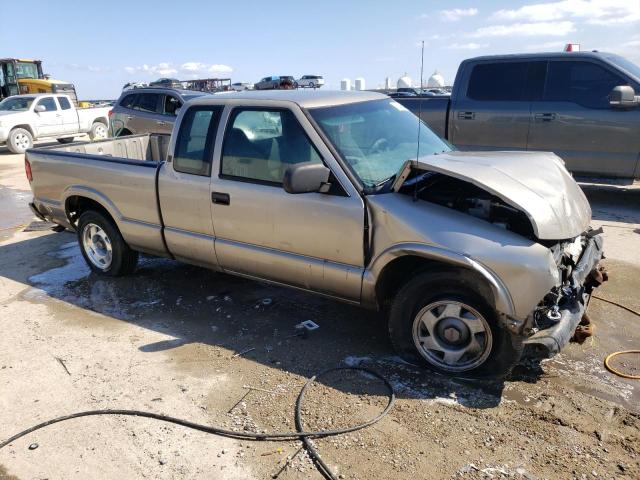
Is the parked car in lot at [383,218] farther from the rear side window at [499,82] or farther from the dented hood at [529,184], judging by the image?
the rear side window at [499,82]

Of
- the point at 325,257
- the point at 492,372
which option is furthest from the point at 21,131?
the point at 492,372

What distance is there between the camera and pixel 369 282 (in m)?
3.59

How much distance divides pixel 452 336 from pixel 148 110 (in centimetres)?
1023

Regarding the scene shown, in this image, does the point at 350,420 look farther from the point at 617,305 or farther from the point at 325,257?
the point at 617,305

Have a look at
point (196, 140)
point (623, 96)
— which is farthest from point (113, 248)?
point (623, 96)

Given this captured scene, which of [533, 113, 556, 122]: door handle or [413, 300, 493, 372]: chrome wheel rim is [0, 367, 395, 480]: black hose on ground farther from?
[533, 113, 556, 122]: door handle

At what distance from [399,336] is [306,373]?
2.31 ft

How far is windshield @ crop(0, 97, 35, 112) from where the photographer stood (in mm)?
16594

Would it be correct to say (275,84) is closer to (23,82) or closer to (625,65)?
(23,82)

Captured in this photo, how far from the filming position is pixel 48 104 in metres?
17.2

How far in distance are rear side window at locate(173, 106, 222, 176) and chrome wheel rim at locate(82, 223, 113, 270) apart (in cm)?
150

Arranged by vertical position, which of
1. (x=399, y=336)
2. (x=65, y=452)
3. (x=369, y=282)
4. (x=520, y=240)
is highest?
(x=520, y=240)

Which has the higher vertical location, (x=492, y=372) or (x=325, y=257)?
(x=325, y=257)

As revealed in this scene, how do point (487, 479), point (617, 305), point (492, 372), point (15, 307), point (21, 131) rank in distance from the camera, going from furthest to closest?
point (21, 131) < point (15, 307) < point (617, 305) < point (492, 372) < point (487, 479)
